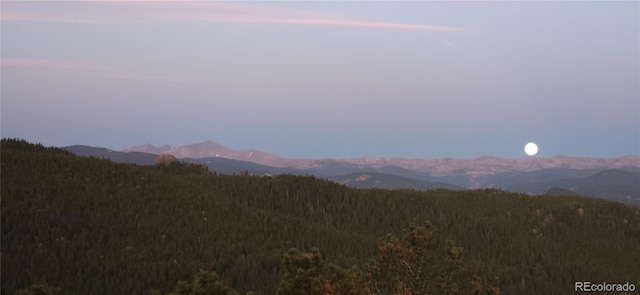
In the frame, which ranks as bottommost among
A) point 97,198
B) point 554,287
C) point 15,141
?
point 554,287

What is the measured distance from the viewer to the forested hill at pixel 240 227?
39.2 meters

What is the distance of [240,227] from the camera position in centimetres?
5462

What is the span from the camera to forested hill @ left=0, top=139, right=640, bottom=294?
Result: 39.2 m

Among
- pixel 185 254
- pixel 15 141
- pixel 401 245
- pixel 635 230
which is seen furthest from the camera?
pixel 635 230

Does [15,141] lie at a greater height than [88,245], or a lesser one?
greater

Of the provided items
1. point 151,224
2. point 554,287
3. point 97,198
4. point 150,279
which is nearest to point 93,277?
point 150,279

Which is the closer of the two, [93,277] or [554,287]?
[93,277]

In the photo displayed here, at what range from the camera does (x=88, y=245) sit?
136 feet

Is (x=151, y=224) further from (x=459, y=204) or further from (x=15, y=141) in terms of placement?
(x=459, y=204)

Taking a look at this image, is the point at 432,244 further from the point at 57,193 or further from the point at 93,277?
the point at 57,193

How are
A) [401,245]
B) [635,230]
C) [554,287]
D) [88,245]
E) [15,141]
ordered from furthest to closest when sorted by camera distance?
[635,230] → [15,141] → [554,287] → [88,245] → [401,245]

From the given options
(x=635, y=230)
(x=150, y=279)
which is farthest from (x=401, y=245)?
(x=635, y=230)

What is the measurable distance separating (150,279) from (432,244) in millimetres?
21766

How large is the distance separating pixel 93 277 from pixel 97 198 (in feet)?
52.4
